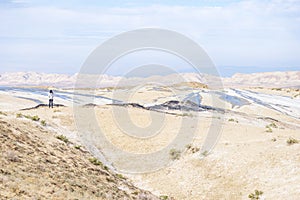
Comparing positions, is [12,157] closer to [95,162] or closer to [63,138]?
[95,162]

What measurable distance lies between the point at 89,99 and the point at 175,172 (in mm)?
22312

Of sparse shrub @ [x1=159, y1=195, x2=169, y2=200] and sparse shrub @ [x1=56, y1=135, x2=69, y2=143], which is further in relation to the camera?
sparse shrub @ [x1=56, y1=135, x2=69, y2=143]

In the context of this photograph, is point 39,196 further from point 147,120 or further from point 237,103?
point 237,103

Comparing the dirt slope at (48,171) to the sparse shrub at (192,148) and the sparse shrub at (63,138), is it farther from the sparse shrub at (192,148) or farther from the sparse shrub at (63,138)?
the sparse shrub at (192,148)

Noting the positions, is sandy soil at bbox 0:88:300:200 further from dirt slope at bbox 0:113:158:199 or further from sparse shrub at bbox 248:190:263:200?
dirt slope at bbox 0:113:158:199

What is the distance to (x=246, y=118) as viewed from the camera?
36.1 metres

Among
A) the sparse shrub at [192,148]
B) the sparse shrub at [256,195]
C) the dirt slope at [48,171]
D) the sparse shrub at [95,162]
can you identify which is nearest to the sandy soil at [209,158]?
the sparse shrub at [192,148]

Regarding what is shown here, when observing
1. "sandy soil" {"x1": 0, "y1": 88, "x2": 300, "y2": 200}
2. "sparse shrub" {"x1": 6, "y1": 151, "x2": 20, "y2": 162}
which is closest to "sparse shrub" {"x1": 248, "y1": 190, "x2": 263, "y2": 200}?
"sandy soil" {"x1": 0, "y1": 88, "x2": 300, "y2": 200}

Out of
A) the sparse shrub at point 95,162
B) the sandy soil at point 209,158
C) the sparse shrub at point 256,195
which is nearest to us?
the sparse shrub at point 256,195

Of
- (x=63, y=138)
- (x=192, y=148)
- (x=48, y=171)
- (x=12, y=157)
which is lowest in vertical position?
(x=192, y=148)

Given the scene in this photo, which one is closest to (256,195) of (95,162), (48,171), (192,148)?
(192,148)

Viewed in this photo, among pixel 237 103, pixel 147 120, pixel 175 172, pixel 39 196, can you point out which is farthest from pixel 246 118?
pixel 39 196

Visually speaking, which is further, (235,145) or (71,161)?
(235,145)

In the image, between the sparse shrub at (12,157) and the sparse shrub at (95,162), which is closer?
the sparse shrub at (12,157)
